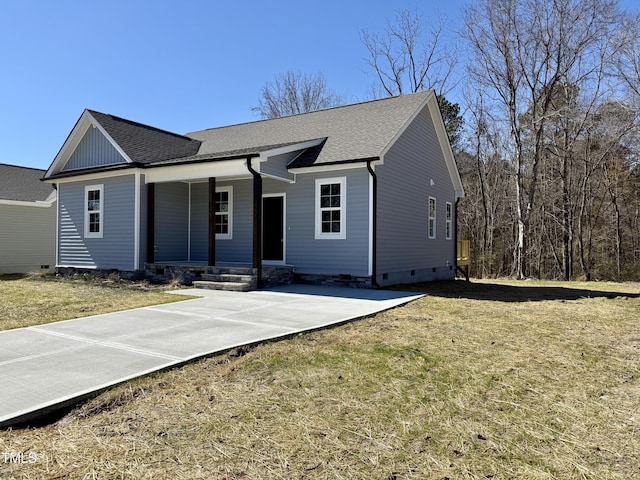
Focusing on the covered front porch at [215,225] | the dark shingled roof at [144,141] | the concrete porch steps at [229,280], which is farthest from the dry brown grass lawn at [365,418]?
the dark shingled roof at [144,141]

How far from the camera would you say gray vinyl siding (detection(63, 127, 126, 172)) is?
525 inches

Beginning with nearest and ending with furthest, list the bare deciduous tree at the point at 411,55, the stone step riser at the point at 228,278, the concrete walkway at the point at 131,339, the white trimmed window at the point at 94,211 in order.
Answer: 1. the concrete walkway at the point at 131,339
2. the stone step riser at the point at 228,278
3. the white trimmed window at the point at 94,211
4. the bare deciduous tree at the point at 411,55

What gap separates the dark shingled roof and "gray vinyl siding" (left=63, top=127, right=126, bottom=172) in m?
0.38

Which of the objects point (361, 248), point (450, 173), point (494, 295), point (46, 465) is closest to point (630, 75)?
point (450, 173)

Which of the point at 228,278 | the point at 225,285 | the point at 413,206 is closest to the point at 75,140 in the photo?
the point at 228,278

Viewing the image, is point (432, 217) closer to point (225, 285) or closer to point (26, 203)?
point (225, 285)

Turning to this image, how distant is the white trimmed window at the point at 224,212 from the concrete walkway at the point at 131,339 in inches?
192

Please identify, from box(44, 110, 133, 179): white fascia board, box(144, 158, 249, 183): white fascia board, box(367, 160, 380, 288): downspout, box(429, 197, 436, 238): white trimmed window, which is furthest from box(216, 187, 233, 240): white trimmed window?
box(429, 197, 436, 238): white trimmed window

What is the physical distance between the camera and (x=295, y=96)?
1224 inches

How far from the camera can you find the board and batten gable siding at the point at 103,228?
12.7m

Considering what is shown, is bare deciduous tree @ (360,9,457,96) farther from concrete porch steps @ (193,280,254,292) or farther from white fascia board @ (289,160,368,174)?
concrete porch steps @ (193,280,254,292)

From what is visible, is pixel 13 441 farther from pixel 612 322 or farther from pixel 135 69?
pixel 135 69

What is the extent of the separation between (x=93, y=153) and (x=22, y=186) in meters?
7.17

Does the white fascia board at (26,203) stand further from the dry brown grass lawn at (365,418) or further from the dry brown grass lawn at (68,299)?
the dry brown grass lawn at (365,418)
